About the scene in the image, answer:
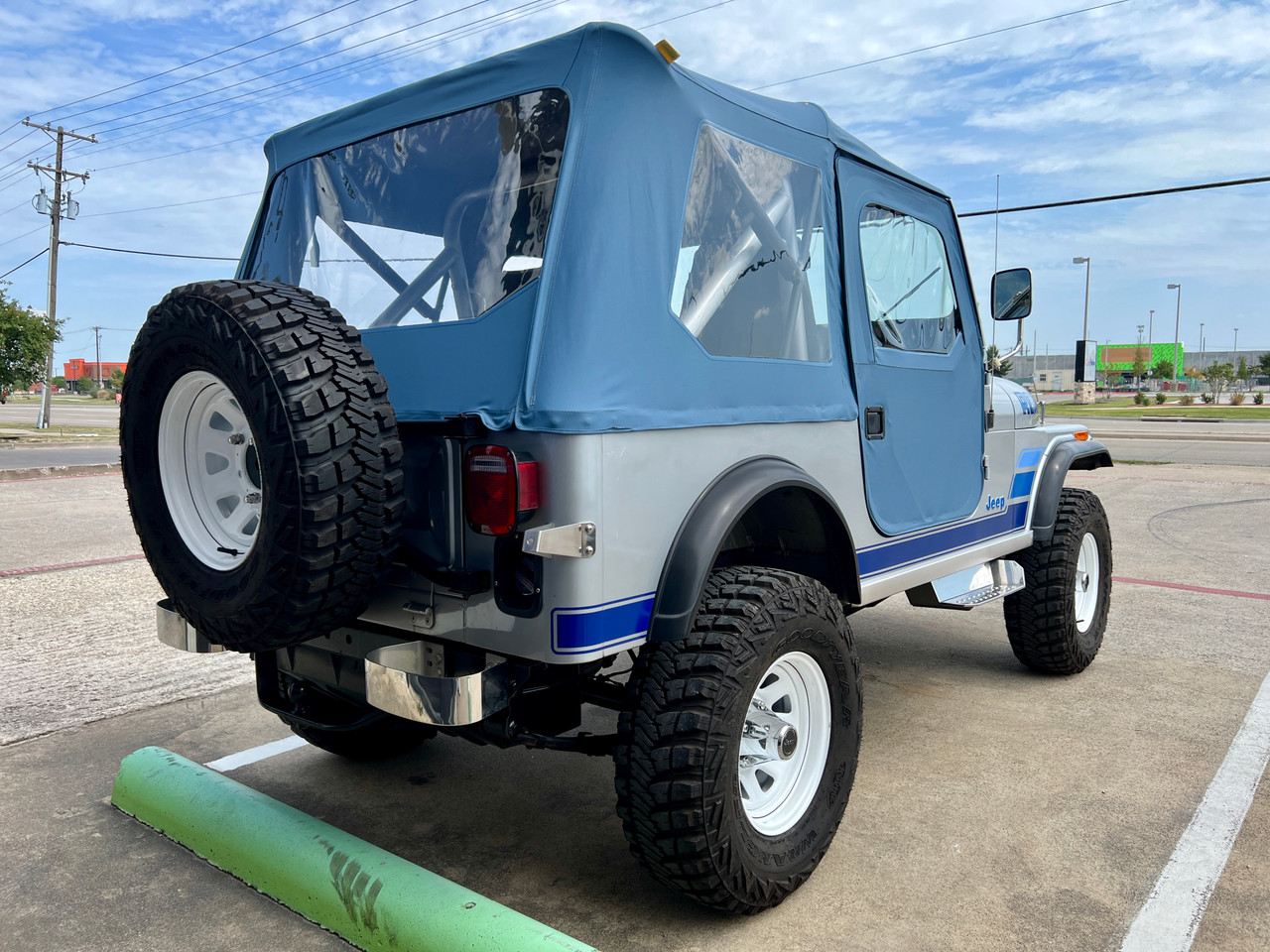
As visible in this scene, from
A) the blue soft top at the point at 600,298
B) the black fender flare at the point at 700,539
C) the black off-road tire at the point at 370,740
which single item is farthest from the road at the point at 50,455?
the black fender flare at the point at 700,539

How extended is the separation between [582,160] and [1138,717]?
3.51 meters

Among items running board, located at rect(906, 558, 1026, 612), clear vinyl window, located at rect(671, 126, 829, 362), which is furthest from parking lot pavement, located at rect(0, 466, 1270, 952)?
clear vinyl window, located at rect(671, 126, 829, 362)

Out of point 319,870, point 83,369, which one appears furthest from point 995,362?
point 83,369

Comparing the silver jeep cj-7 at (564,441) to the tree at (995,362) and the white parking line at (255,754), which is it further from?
the tree at (995,362)

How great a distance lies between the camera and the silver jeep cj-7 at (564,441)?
2.28 meters

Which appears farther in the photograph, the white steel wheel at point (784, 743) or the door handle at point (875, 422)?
the door handle at point (875, 422)

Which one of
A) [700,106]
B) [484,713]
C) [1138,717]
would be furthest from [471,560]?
[1138,717]

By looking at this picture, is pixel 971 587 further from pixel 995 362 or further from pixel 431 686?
pixel 431 686

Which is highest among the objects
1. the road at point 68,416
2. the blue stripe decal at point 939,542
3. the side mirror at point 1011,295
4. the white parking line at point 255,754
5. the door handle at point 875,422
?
the side mirror at point 1011,295

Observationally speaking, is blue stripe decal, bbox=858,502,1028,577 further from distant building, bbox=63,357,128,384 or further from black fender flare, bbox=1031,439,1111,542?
distant building, bbox=63,357,128,384

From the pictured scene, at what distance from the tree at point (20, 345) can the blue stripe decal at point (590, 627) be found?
93.3ft

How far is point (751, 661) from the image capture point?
8.20ft

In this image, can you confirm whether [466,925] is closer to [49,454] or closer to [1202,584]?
[1202,584]

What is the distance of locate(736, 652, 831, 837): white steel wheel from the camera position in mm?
2730
